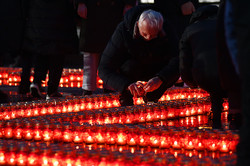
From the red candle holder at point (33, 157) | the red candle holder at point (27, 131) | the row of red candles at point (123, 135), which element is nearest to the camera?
the red candle holder at point (33, 157)

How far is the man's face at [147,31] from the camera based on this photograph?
4206 millimetres

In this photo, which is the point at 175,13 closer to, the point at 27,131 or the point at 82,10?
the point at 82,10

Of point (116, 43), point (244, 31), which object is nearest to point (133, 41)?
point (116, 43)

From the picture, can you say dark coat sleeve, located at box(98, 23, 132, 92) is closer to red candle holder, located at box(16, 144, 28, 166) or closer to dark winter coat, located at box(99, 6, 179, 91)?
dark winter coat, located at box(99, 6, 179, 91)

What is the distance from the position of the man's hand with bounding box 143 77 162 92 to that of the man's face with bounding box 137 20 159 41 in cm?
40

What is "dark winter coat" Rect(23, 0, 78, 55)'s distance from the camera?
6.04 meters

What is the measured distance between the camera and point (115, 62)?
4.95 meters

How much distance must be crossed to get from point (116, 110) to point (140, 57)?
810 millimetres

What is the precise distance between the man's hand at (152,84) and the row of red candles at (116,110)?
15cm

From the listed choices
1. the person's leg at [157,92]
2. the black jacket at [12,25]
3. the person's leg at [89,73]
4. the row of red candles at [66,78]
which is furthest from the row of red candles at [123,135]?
the row of red candles at [66,78]

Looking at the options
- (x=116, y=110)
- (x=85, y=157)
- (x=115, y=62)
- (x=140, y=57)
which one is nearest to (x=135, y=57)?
(x=140, y=57)

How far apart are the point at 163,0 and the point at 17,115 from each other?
256 cm

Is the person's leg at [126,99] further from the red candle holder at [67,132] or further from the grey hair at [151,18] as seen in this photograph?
the red candle holder at [67,132]

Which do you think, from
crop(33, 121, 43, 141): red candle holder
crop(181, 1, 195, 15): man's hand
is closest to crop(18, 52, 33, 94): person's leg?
crop(181, 1, 195, 15): man's hand
